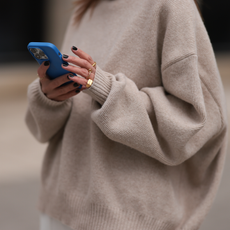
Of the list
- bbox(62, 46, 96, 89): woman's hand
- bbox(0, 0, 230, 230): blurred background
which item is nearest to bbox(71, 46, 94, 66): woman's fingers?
bbox(62, 46, 96, 89): woman's hand

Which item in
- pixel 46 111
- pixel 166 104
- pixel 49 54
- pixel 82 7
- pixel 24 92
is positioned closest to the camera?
pixel 49 54

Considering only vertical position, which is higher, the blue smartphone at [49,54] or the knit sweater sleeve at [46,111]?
the blue smartphone at [49,54]

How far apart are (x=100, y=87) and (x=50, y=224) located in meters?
0.53

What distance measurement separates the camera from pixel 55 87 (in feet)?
2.49

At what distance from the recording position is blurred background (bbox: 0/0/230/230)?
6.46ft

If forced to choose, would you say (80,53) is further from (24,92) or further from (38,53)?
(24,92)

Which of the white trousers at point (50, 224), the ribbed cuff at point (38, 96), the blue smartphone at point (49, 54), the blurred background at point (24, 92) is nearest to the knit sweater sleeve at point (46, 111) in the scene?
the ribbed cuff at point (38, 96)

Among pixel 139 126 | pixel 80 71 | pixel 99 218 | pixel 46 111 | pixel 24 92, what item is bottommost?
pixel 24 92

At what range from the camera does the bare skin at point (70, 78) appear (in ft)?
2.19

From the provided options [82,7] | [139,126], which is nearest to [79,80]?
[139,126]

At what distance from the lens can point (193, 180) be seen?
93 centimetres

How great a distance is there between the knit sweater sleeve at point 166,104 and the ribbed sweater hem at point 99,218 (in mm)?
180

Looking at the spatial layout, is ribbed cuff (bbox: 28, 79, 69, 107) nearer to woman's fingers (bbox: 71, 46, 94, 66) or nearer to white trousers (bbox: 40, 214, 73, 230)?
woman's fingers (bbox: 71, 46, 94, 66)

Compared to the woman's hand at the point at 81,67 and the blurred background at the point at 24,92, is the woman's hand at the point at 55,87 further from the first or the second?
the blurred background at the point at 24,92
